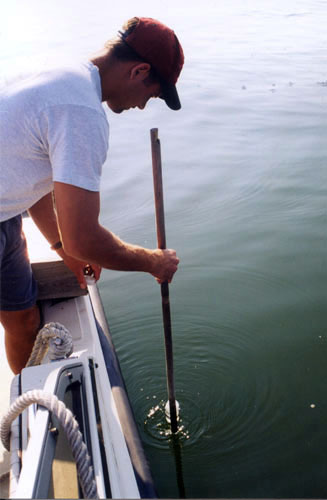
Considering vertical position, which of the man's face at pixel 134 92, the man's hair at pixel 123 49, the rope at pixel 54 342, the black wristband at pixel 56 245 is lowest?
the rope at pixel 54 342

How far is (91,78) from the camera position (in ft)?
6.82

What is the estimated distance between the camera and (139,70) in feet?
7.43

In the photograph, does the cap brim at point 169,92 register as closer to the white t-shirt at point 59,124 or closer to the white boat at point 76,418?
the white t-shirt at point 59,124

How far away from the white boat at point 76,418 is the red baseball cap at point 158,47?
1.31 m

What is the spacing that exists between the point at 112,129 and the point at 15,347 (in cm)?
716

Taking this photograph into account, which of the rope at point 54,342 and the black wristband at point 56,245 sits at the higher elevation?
the black wristband at point 56,245

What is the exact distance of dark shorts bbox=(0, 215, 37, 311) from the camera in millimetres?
2623

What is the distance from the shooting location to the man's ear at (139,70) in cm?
225

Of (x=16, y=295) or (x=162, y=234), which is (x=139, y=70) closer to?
(x=162, y=234)

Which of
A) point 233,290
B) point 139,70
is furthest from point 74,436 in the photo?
point 233,290

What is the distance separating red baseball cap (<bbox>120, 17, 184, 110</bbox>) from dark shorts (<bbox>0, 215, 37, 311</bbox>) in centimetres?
105

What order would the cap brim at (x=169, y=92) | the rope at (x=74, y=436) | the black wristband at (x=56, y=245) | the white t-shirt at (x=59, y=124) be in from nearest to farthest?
the rope at (x=74, y=436), the white t-shirt at (x=59, y=124), the cap brim at (x=169, y=92), the black wristband at (x=56, y=245)

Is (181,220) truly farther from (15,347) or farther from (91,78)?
(91,78)

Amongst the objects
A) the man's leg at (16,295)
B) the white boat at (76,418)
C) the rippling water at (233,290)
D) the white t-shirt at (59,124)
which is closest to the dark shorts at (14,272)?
Answer: the man's leg at (16,295)
